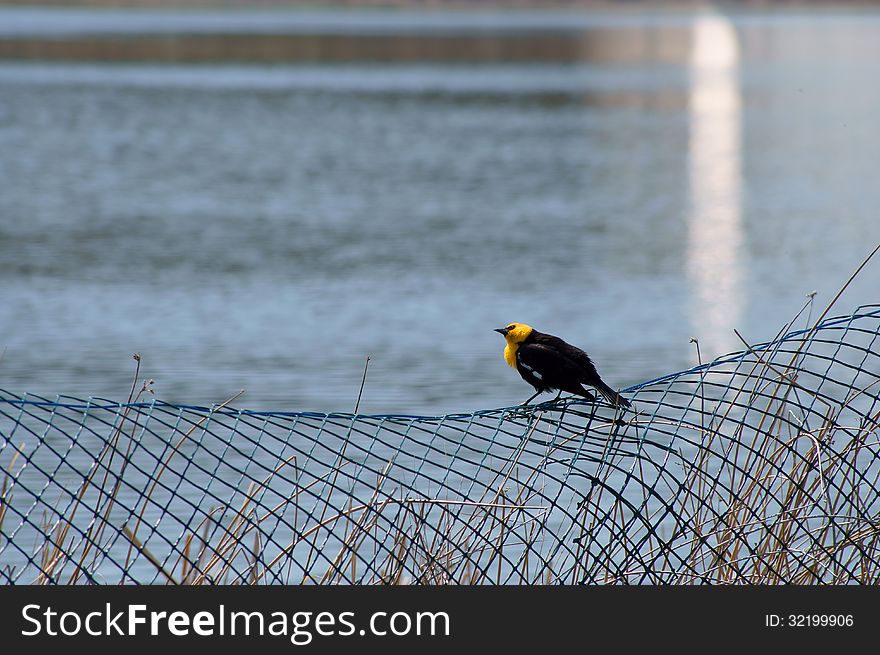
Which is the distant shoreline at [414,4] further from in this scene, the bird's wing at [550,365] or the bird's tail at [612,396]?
the bird's tail at [612,396]

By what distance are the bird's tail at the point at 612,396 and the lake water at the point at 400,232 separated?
727cm

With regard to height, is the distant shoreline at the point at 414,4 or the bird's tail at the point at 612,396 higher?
the distant shoreline at the point at 414,4

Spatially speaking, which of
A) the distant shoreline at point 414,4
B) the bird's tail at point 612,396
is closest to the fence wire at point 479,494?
the bird's tail at point 612,396

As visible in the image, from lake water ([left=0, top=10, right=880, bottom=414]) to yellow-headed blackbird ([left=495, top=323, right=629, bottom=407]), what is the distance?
22.9 ft

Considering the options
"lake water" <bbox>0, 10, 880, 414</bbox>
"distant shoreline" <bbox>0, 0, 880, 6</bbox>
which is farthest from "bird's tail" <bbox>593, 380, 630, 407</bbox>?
"distant shoreline" <bbox>0, 0, 880, 6</bbox>

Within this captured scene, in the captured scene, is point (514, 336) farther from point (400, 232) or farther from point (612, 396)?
point (400, 232)

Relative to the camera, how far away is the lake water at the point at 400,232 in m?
14.9

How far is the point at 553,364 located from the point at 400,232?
59.5ft

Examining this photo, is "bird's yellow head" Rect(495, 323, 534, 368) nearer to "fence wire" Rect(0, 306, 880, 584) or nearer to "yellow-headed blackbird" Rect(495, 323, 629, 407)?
"yellow-headed blackbird" Rect(495, 323, 629, 407)

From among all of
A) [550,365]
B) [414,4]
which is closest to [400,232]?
[550,365]

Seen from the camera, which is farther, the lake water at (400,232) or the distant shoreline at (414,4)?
the distant shoreline at (414,4)

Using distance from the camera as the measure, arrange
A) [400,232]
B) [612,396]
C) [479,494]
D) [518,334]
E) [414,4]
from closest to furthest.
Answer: [612,396]
[518,334]
[479,494]
[400,232]
[414,4]

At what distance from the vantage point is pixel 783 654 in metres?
4.84

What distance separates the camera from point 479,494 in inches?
368
